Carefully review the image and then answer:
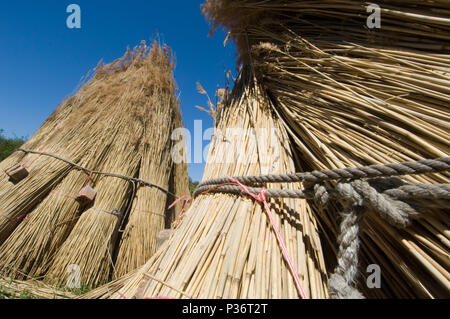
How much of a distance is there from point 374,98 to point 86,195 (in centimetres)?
186

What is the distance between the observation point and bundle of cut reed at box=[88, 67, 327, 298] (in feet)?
1.82

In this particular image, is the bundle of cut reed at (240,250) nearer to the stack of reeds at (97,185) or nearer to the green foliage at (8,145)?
the stack of reeds at (97,185)

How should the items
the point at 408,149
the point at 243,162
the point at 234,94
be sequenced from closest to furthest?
1. the point at 408,149
2. the point at 243,162
3. the point at 234,94

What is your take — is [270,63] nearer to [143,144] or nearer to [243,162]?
[243,162]

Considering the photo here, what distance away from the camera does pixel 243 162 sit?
0.92 m

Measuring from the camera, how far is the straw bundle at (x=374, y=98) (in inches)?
21.0

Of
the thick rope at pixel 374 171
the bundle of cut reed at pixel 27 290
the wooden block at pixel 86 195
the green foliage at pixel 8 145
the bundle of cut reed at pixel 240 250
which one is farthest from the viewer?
the green foliage at pixel 8 145

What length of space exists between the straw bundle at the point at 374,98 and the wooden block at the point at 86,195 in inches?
59.5

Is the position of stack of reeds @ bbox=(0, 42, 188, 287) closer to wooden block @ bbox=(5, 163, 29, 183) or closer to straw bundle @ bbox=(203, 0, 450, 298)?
wooden block @ bbox=(5, 163, 29, 183)

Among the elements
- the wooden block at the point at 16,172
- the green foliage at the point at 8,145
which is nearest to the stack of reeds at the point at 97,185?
the wooden block at the point at 16,172

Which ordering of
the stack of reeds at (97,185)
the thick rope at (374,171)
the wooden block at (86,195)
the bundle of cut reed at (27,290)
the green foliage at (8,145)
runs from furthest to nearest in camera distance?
the green foliage at (8,145) < the wooden block at (86,195) < the stack of reeds at (97,185) < the bundle of cut reed at (27,290) < the thick rope at (374,171)
